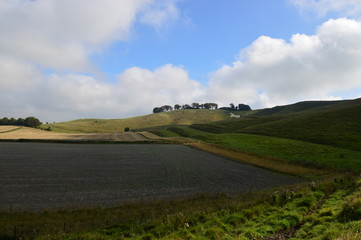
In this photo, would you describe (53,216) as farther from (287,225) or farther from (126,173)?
(126,173)

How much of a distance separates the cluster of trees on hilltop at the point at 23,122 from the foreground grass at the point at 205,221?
172 m

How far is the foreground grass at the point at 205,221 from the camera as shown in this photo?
35.5 ft

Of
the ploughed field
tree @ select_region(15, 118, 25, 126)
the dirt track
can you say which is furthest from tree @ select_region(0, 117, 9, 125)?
the ploughed field

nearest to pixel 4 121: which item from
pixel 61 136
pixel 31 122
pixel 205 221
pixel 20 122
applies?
pixel 20 122

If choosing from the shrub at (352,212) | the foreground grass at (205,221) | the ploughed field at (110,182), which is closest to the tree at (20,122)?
the ploughed field at (110,182)

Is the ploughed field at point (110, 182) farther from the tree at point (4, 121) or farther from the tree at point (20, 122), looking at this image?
the tree at point (4, 121)

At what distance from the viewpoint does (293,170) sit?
1367 inches

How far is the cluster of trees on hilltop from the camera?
160075mm

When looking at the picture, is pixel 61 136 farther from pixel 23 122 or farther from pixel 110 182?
pixel 110 182

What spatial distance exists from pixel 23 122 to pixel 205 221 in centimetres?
19099

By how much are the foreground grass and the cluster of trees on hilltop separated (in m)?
172

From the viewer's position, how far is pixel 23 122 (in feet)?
541

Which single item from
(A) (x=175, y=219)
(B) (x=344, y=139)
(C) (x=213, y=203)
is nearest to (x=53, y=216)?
(A) (x=175, y=219)

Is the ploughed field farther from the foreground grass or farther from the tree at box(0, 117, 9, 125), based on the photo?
the tree at box(0, 117, 9, 125)
